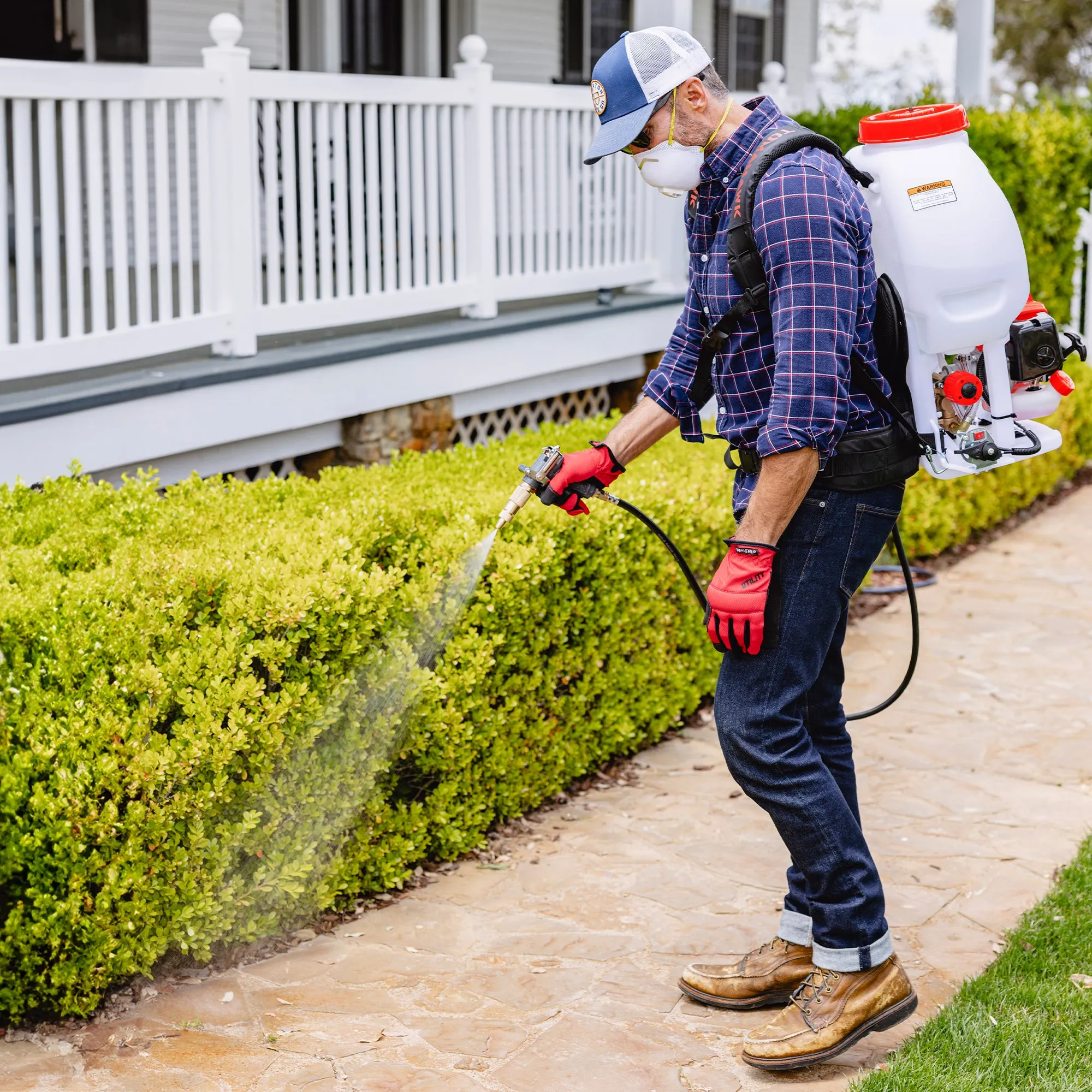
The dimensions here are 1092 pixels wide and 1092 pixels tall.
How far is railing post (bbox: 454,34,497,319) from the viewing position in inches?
315

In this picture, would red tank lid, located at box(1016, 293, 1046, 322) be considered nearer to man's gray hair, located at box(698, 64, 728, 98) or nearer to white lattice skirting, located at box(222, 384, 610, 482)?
man's gray hair, located at box(698, 64, 728, 98)

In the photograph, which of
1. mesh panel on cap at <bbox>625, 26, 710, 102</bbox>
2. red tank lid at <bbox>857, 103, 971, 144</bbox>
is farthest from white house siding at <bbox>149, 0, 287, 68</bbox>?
red tank lid at <bbox>857, 103, 971, 144</bbox>

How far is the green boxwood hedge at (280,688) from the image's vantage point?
3426mm

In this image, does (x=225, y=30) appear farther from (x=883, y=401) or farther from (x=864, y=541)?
(x=864, y=541)

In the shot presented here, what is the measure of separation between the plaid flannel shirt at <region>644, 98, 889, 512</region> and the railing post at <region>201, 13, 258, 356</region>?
150 inches

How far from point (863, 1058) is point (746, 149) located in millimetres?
2100

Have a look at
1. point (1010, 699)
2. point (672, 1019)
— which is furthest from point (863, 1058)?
point (1010, 699)

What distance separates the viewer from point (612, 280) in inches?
370

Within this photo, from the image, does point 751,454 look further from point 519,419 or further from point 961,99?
point 961,99

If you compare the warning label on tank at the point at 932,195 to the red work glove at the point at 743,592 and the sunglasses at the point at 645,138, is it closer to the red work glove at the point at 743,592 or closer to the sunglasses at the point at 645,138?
the sunglasses at the point at 645,138

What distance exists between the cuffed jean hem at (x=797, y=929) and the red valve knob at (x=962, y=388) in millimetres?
1305

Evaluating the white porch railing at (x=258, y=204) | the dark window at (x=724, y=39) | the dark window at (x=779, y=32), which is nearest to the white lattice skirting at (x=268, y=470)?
the white porch railing at (x=258, y=204)

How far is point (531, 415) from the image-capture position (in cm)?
946

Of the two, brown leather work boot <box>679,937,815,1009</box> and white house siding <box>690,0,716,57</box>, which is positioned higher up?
white house siding <box>690,0,716,57</box>
